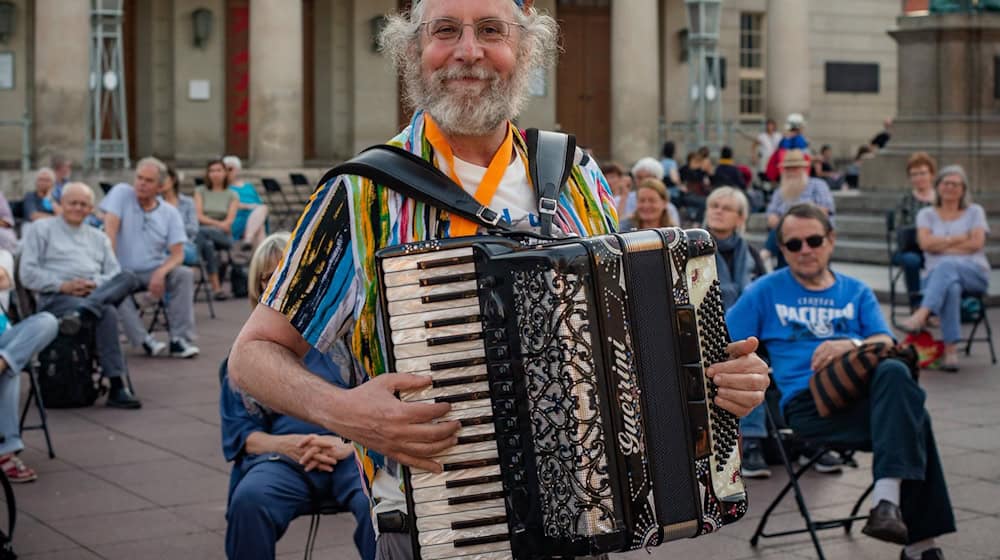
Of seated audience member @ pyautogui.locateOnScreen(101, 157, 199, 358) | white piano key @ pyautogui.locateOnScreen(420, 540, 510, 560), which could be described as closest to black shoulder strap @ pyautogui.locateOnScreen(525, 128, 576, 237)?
white piano key @ pyautogui.locateOnScreen(420, 540, 510, 560)

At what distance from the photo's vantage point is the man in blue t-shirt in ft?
21.4

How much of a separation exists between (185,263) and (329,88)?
64.2 feet

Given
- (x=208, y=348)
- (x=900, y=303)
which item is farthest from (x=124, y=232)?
(x=900, y=303)

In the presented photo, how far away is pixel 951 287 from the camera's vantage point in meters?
12.2

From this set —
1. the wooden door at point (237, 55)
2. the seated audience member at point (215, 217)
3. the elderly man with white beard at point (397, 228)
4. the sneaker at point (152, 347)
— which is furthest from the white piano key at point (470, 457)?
the wooden door at point (237, 55)

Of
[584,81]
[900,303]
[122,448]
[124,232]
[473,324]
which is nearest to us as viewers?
[473,324]

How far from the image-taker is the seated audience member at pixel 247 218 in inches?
730

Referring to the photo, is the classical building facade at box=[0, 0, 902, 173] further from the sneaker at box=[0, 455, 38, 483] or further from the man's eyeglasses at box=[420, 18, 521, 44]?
the man's eyeglasses at box=[420, 18, 521, 44]

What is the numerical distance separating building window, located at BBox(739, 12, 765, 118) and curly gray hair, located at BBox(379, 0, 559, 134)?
36266 mm

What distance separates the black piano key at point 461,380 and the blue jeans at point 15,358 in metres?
5.78

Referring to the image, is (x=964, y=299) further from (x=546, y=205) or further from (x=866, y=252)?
(x=546, y=205)

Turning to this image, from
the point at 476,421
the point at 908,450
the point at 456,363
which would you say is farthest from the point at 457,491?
the point at 908,450

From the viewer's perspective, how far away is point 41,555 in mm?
6805

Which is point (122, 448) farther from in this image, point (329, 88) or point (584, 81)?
point (584, 81)
